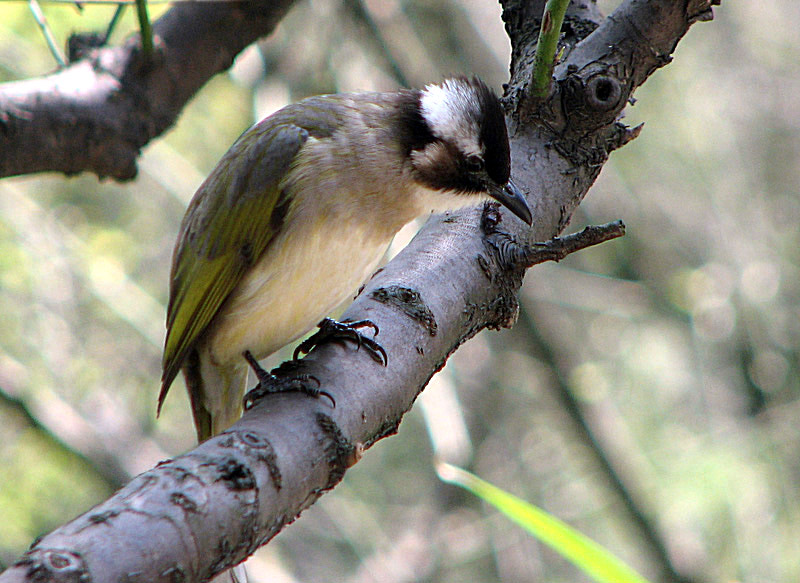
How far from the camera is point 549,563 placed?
834cm

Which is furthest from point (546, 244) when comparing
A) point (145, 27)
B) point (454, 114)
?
point (145, 27)

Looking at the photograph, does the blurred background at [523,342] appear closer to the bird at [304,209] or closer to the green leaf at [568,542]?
the bird at [304,209]

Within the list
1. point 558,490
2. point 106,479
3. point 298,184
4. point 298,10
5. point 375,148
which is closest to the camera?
point 298,184

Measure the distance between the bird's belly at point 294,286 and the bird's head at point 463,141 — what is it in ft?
1.18

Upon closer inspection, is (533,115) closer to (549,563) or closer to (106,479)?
(106,479)

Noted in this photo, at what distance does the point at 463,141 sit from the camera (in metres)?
3.09

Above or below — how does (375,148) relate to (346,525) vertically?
above

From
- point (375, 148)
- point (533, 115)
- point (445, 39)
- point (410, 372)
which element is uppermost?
point (445, 39)

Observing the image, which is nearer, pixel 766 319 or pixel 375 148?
pixel 375 148

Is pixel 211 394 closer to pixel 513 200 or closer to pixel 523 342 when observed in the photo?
pixel 513 200

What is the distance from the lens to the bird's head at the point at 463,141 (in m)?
2.77

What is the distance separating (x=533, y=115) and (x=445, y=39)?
13.5 feet

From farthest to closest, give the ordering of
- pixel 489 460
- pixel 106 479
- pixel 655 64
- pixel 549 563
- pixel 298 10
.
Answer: pixel 549 563
pixel 489 460
pixel 298 10
pixel 106 479
pixel 655 64

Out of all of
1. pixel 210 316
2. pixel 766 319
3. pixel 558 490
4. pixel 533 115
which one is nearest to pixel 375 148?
pixel 533 115
